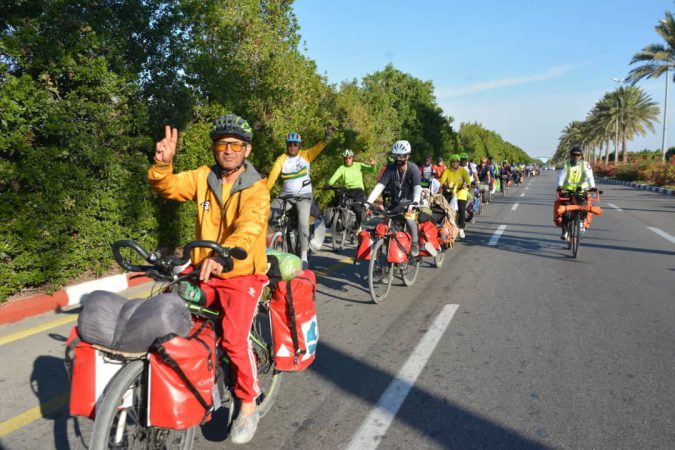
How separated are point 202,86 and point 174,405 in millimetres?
8724

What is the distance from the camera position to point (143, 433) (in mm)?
2541

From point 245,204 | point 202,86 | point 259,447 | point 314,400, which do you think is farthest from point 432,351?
point 202,86

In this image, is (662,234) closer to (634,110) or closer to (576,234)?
(576,234)

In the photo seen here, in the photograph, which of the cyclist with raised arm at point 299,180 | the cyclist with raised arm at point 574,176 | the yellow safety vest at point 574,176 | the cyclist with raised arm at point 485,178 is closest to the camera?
the cyclist with raised arm at point 299,180

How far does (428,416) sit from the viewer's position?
3.64m

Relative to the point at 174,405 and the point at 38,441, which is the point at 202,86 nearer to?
the point at 38,441

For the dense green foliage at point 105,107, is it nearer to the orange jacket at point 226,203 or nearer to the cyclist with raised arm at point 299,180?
the cyclist with raised arm at point 299,180

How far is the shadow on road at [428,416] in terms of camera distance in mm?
3305

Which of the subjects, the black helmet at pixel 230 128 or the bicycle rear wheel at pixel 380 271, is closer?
the black helmet at pixel 230 128

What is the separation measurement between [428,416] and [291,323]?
114cm

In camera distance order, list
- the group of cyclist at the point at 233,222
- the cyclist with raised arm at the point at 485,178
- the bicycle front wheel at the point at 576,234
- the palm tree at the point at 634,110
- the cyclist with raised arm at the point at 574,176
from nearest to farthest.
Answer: the group of cyclist at the point at 233,222 < the bicycle front wheel at the point at 576,234 < the cyclist with raised arm at the point at 574,176 < the cyclist with raised arm at the point at 485,178 < the palm tree at the point at 634,110

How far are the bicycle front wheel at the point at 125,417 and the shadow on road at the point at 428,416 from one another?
1003mm

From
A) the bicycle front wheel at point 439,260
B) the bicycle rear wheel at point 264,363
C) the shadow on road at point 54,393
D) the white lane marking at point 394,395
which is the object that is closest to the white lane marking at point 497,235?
the bicycle front wheel at point 439,260

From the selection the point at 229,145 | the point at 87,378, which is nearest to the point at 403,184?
the point at 229,145
